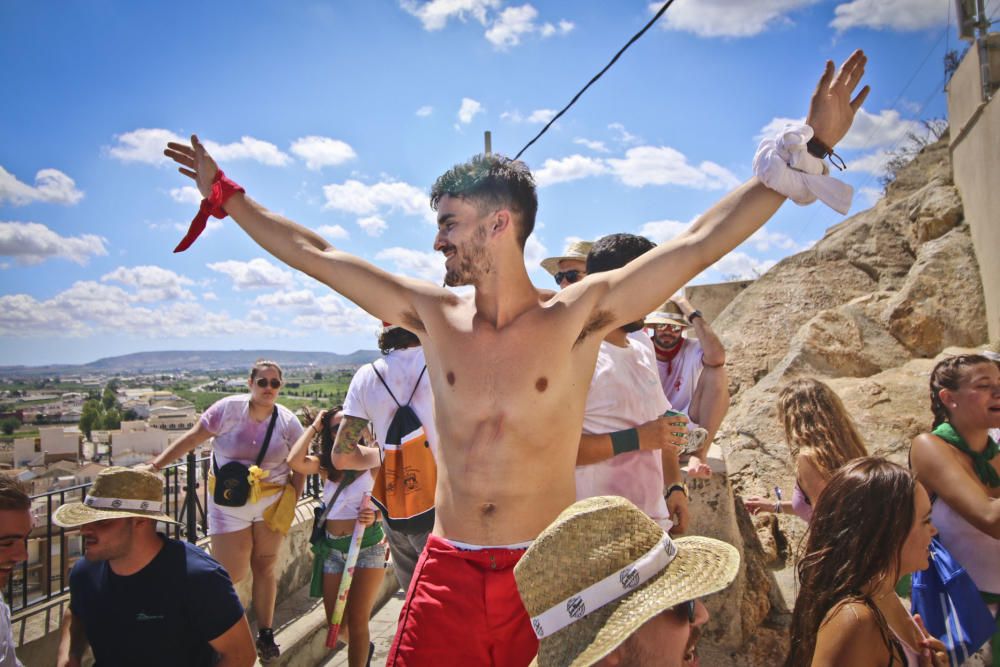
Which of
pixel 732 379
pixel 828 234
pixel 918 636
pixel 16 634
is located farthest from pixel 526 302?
pixel 828 234

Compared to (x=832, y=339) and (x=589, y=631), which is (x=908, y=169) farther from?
(x=589, y=631)

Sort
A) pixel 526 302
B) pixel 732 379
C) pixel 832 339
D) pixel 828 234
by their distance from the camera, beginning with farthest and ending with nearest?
pixel 828 234 → pixel 732 379 → pixel 832 339 → pixel 526 302

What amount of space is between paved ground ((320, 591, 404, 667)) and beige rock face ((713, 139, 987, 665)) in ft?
8.06

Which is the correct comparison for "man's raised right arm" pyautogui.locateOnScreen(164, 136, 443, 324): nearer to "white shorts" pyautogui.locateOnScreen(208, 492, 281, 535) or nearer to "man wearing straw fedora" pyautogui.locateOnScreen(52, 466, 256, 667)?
"man wearing straw fedora" pyautogui.locateOnScreen(52, 466, 256, 667)

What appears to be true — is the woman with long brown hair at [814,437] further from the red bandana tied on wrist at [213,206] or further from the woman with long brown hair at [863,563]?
the red bandana tied on wrist at [213,206]

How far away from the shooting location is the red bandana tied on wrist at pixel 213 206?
7.83ft

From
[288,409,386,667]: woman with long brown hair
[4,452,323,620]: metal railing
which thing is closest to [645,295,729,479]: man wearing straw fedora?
[288,409,386,667]: woman with long brown hair

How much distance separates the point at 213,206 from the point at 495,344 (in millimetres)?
1204

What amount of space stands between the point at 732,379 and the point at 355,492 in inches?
288

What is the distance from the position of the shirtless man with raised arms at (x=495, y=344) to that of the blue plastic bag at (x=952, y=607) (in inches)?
71.8

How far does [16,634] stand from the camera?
3.42 meters

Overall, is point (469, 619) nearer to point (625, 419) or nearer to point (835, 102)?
point (625, 419)

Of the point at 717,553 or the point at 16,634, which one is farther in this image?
the point at 16,634

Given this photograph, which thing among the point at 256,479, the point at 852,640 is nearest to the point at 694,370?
the point at 852,640
